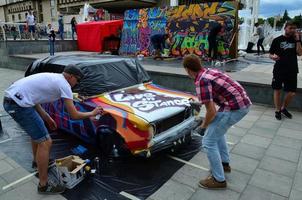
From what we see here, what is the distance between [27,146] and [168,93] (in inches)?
101

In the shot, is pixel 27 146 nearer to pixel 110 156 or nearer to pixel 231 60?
pixel 110 156

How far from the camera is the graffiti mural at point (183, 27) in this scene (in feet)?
36.9

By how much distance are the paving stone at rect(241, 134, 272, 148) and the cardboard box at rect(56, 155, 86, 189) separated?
284cm

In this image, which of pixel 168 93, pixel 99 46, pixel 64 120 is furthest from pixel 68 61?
pixel 99 46

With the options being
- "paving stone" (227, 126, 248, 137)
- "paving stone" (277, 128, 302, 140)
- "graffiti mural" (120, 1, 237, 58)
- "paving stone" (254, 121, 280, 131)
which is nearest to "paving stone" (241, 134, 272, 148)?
"paving stone" (227, 126, 248, 137)

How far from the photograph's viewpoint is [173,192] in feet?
9.84

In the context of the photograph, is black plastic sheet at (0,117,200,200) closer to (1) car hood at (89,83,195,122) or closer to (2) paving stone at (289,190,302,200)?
(1) car hood at (89,83,195,122)

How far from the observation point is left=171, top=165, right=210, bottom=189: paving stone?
10.5 feet

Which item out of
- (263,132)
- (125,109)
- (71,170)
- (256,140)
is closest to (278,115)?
(263,132)

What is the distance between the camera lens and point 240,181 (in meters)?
3.21

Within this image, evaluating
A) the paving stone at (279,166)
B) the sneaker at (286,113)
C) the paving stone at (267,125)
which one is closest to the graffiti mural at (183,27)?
the sneaker at (286,113)

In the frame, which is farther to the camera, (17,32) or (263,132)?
(17,32)

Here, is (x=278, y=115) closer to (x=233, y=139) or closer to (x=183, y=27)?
(x=233, y=139)

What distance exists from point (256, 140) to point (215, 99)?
2151 mm
